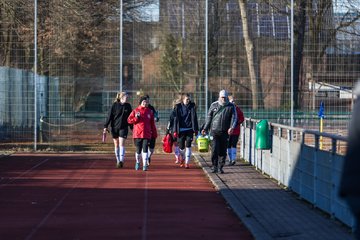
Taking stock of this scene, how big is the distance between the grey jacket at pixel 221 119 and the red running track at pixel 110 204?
4.10 feet

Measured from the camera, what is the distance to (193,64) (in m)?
28.6

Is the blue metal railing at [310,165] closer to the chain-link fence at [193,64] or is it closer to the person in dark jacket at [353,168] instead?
the person in dark jacket at [353,168]

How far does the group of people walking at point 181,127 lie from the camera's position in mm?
19484

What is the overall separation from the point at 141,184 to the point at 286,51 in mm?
12230

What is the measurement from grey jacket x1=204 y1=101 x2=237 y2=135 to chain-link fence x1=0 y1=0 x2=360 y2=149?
27.6 ft

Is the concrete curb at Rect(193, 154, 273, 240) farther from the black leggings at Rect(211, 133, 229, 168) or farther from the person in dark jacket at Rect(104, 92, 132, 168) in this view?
the person in dark jacket at Rect(104, 92, 132, 168)

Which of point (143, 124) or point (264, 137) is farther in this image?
point (143, 124)

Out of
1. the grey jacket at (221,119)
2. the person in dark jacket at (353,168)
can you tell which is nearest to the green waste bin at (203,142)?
the grey jacket at (221,119)

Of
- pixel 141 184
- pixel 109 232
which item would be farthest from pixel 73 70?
pixel 109 232

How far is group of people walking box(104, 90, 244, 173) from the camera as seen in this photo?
19.5 m

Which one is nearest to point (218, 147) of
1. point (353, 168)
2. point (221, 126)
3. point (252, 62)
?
point (221, 126)

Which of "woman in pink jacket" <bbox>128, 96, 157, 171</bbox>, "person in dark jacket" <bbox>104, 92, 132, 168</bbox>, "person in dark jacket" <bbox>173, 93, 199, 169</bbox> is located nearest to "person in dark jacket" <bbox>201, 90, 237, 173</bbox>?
"woman in pink jacket" <bbox>128, 96, 157, 171</bbox>

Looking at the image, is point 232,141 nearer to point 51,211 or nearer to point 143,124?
point 143,124

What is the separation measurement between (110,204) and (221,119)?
5.97 metres
